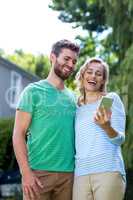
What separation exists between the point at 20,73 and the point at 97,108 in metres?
23.7

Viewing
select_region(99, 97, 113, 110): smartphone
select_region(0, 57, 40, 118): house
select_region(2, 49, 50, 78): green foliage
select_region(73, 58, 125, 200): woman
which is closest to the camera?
select_region(99, 97, 113, 110): smartphone

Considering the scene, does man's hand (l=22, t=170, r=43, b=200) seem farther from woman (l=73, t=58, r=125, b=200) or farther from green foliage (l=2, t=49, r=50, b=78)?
green foliage (l=2, t=49, r=50, b=78)

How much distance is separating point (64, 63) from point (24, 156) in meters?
0.72

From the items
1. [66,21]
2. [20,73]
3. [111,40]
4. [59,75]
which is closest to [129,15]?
[111,40]

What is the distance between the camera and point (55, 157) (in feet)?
13.3

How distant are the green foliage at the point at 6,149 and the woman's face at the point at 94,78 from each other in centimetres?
840

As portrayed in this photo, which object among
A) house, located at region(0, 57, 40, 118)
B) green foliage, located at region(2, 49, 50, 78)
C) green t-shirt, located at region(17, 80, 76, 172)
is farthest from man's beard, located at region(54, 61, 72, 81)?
green foliage, located at region(2, 49, 50, 78)

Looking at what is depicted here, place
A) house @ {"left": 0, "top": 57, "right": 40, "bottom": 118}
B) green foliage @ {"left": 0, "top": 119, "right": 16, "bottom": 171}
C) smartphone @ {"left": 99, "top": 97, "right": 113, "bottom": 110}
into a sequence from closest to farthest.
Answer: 1. smartphone @ {"left": 99, "top": 97, "right": 113, "bottom": 110}
2. green foliage @ {"left": 0, "top": 119, "right": 16, "bottom": 171}
3. house @ {"left": 0, "top": 57, "right": 40, "bottom": 118}

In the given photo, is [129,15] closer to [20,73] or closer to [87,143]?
[87,143]

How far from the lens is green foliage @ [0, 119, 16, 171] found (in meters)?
12.5

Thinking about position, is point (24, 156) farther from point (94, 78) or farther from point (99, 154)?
point (94, 78)

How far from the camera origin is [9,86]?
26703mm

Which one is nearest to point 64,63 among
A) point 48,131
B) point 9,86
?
point 48,131

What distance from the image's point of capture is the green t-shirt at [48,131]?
4.06 meters
